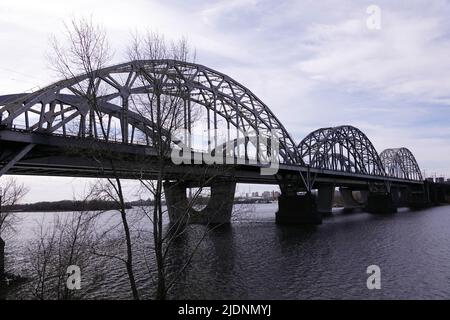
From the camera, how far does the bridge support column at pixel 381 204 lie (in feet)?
368

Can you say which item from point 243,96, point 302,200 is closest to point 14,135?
point 243,96

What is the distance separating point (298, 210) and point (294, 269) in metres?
43.7

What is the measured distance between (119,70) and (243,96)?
30490mm

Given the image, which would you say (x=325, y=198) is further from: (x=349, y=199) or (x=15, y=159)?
(x=15, y=159)

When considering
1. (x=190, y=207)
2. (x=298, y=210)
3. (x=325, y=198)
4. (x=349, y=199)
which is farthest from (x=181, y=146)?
(x=349, y=199)

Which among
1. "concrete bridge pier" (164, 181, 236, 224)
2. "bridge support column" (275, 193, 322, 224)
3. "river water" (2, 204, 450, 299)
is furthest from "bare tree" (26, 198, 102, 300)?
"bridge support column" (275, 193, 322, 224)

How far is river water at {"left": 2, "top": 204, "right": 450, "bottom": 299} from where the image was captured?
Answer: 2209 centimetres

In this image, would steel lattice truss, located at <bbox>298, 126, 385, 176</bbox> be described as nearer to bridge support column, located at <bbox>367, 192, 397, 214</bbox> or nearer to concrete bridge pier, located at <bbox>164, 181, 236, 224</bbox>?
bridge support column, located at <bbox>367, 192, 397, 214</bbox>

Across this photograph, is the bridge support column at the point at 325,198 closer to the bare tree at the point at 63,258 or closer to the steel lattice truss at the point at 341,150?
the steel lattice truss at the point at 341,150

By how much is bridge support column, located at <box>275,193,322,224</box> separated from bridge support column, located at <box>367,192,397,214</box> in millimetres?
49041

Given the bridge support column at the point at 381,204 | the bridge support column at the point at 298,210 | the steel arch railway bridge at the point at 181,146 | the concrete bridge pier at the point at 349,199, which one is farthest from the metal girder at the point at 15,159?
the concrete bridge pier at the point at 349,199

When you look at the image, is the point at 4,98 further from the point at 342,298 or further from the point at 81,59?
the point at 342,298

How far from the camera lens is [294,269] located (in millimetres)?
28656

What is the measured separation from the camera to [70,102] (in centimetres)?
3641
